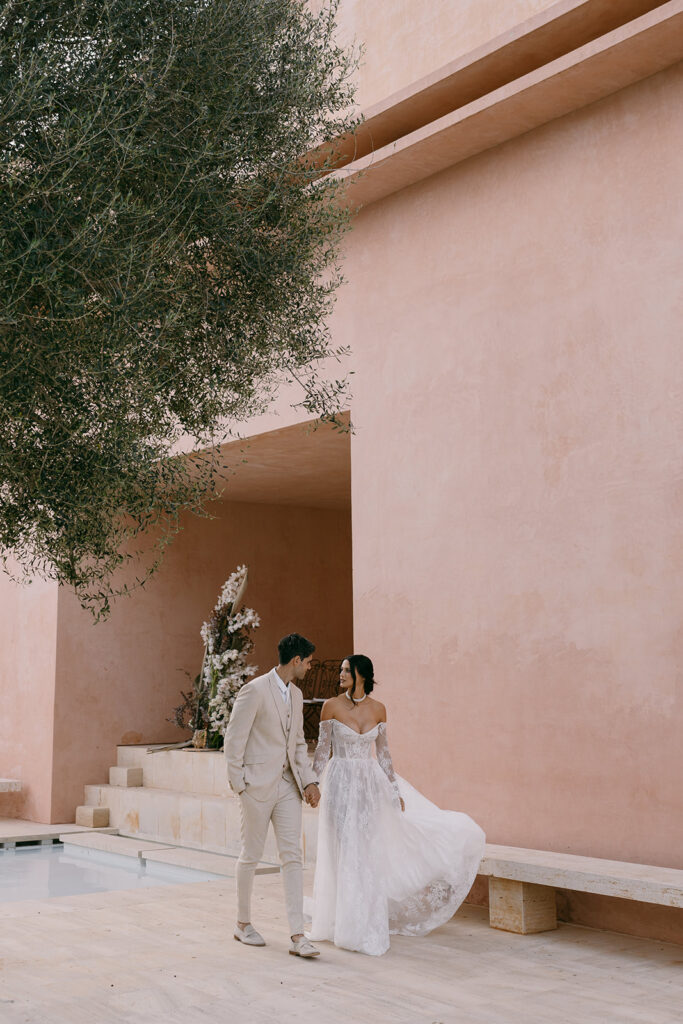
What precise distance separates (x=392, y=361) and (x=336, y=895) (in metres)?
4.14

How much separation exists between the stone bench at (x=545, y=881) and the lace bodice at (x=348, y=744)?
2.75 feet

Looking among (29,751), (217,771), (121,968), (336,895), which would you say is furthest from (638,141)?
(29,751)

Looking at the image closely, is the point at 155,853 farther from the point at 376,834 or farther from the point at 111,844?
the point at 376,834

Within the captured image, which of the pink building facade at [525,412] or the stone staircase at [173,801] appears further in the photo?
the stone staircase at [173,801]

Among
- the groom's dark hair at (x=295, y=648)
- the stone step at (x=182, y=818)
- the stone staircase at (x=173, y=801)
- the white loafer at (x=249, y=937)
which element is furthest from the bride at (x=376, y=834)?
the stone staircase at (x=173, y=801)

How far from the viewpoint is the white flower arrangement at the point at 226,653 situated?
38.1 feet

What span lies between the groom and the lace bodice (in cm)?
29

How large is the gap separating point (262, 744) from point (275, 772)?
0.17 m

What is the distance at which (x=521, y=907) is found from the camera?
6.55 m

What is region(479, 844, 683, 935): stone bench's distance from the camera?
5914 mm

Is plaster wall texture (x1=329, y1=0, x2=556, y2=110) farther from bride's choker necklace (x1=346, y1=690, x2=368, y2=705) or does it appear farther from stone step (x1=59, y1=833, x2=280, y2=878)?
stone step (x1=59, y1=833, x2=280, y2=878)

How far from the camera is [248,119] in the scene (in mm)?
5812

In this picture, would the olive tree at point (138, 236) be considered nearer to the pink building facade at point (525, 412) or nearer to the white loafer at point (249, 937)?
the pink building facade at point (525, 412)

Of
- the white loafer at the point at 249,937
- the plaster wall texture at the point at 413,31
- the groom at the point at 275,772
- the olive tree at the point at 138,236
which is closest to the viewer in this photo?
the olive tree at the point at 138,236
